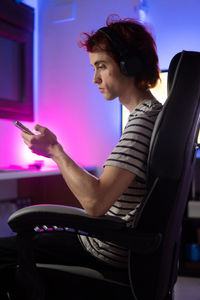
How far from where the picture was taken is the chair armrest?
2.68 feet

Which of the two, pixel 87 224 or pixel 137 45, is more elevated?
pixel 137 45

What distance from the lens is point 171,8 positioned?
2773 mm

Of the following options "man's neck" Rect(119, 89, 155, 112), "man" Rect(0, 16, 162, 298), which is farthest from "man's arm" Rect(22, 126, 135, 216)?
"man's neck" Rect(119, 89, 155, 112)

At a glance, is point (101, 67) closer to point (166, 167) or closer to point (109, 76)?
point (109, 76)

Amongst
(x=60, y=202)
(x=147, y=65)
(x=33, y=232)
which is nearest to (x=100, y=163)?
(x=60, y=202)

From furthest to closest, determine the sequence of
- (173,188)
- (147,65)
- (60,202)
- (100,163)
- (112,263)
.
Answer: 1. (100,163)
2. (60,202)
3. (147,65)
4. (112,263)
5. (173,188)

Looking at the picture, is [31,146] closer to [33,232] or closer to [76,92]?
[33,232]

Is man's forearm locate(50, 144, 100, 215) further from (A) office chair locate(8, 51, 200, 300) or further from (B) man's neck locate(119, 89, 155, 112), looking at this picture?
(B) man's neck locate(119, 89, 155, 112)

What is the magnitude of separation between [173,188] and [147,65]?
1.43 feet

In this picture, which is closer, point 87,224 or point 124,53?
point 87,224

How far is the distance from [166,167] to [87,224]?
23cm

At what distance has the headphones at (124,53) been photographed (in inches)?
40.1

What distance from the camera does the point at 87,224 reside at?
837mm

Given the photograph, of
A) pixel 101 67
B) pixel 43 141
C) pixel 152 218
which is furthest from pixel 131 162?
pixel 101 67
